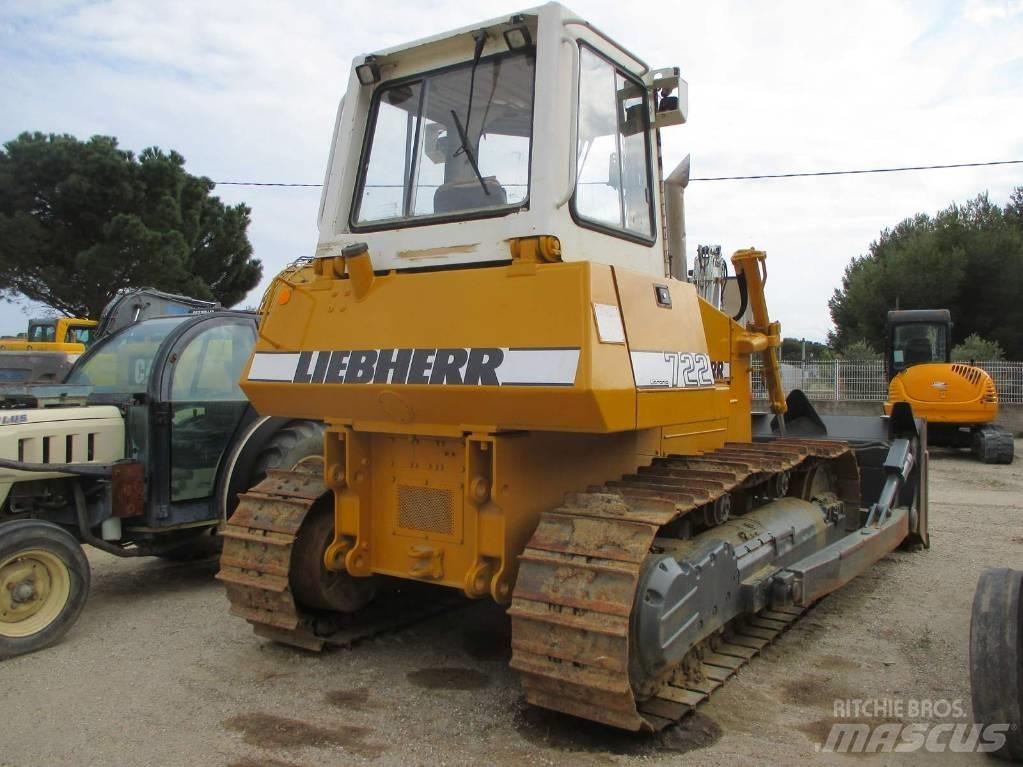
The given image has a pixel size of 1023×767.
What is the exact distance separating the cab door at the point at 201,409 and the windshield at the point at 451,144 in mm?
2118

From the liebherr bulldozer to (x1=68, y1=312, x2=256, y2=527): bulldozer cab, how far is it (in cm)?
136

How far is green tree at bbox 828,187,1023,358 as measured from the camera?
1195 inches

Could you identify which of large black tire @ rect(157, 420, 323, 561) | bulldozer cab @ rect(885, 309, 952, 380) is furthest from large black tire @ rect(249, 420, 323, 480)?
bulldozer cab @ rect(885, 309, 952, 380)

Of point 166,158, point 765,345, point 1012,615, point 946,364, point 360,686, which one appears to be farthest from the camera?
point 166,158

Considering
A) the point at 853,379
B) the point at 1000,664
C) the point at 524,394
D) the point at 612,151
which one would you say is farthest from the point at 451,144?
the point at 853,379

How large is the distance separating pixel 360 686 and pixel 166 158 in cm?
2427

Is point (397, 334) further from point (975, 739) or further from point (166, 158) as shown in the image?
point (166, 158)

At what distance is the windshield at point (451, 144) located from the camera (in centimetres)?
411

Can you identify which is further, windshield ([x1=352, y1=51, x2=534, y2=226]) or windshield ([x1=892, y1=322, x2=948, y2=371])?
windshield ([x1=892, y1=322, x2=948, y2=371])

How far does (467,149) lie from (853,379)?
59.8 ft

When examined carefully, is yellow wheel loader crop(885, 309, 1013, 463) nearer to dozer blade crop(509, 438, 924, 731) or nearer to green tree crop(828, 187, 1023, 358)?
dozer blade crop(509, 438, 924, 731)

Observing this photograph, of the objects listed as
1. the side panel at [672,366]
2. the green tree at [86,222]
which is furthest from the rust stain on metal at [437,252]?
the green tree at [86,222]

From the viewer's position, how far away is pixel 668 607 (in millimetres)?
3479

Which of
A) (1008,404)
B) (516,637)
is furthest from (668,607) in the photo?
(1008,404)
